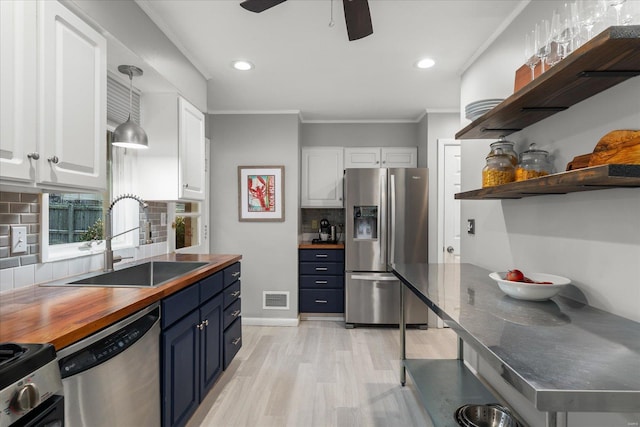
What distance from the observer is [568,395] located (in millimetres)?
711

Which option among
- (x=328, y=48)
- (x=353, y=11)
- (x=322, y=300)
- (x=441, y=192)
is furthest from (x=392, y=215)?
(x=353, y=11)

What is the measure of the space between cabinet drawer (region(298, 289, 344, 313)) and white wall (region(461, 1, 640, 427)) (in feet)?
6.32

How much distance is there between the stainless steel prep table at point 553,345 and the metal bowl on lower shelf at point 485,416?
70 centimetres

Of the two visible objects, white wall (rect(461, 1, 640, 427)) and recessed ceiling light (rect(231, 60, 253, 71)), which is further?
recessed ceiling light (rect(231, 60, 253, 71))

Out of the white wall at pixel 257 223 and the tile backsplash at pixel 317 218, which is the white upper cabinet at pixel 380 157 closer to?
the tile backsplash at pixel 317 218

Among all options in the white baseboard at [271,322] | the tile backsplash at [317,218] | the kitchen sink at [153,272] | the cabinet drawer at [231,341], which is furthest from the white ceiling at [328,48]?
the white baseboard at [271,322]

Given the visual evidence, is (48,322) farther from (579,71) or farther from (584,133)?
(584,133)

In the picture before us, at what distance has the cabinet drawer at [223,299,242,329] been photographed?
103 inches

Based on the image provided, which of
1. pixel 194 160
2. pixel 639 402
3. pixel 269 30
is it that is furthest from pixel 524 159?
pixel 194 160

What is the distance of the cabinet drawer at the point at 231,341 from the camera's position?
261 cm

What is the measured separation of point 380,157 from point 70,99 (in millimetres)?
3510

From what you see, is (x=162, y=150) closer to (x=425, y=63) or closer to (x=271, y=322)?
(x=425, y=63)

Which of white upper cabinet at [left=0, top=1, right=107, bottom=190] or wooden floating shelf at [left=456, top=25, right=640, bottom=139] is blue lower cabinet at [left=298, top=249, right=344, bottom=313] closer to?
wooden floating shelf at [left=456, top=25, right=640, bottom=139]

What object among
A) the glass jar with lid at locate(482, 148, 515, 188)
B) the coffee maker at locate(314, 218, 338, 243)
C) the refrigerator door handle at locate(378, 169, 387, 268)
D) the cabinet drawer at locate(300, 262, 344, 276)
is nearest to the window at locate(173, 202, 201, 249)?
the cabinet drawer at locate(300, 262, 344, 276)
